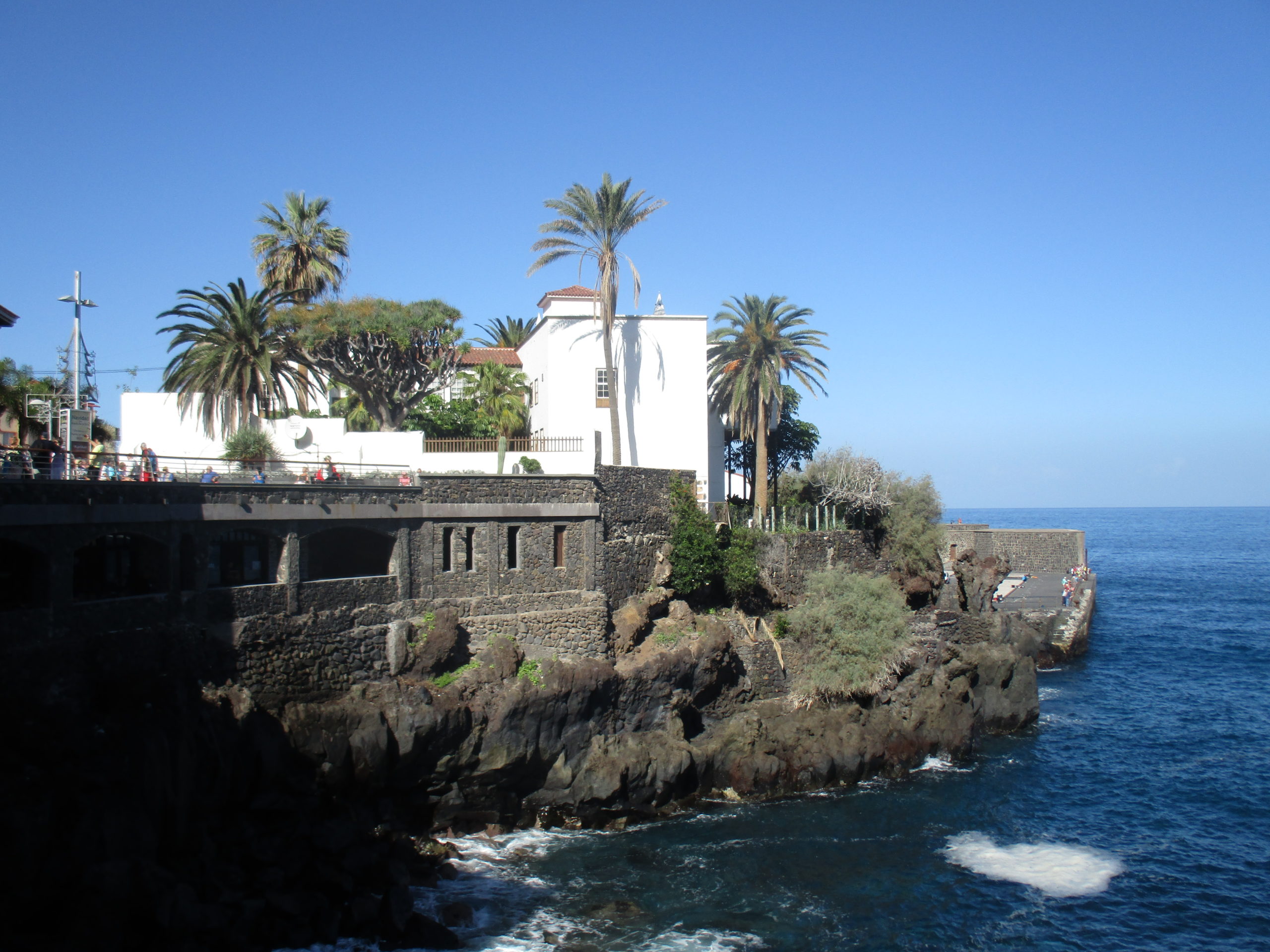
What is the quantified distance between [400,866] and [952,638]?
31.9m

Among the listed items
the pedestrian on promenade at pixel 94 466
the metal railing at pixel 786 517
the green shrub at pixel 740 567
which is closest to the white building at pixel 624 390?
the metal railing at pixel 786 517

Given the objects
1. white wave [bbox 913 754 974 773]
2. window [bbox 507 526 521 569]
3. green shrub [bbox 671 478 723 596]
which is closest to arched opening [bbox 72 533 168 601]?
window [bbox 507 526 521 569]

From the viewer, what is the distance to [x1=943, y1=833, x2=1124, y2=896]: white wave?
84.4 ft

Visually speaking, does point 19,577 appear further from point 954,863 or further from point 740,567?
point 954,863

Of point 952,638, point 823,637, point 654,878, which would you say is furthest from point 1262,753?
point 654,878

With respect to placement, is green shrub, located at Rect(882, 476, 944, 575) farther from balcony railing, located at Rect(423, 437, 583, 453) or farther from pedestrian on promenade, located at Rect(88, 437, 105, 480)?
pedestrian on promenade, located at Rect(88, 437, 105, 480)

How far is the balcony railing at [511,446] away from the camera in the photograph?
125 feet

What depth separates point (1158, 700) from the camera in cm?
4578

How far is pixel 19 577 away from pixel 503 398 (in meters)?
21.8

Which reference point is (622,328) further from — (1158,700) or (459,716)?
(1158,700)

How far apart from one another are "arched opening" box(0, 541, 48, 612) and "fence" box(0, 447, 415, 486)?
2.15 meters

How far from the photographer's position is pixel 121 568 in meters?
27.1

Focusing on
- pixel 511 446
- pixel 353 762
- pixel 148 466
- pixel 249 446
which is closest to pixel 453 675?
pixel 353 762

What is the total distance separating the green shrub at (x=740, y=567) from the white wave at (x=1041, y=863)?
13862 millimetres
